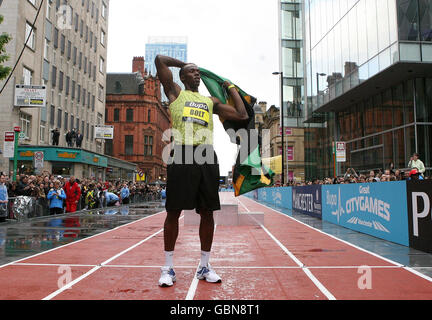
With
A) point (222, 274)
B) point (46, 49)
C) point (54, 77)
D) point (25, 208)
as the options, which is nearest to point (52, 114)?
point (54, 77)

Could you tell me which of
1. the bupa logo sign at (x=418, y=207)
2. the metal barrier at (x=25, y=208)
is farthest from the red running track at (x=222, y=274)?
the metal barrier at (x=25, y=208)

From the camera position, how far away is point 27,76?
27.9m

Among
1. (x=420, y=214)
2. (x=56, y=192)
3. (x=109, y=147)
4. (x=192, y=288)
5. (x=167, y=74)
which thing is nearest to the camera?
(x=192, y=288)

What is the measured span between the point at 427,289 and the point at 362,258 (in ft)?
7.31

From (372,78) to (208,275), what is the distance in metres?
19.6

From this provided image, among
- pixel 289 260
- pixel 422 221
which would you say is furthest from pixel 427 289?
pixel 422 221

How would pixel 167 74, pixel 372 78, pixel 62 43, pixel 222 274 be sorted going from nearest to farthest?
pixel 167 74 → pixel 222 274 → pixel 372 78 → pixel 62 43

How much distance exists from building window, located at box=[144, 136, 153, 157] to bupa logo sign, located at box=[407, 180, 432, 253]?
5942 cm

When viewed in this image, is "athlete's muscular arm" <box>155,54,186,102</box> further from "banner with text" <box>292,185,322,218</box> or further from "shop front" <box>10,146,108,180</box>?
"shop front" <box>10,146,108,180</box>

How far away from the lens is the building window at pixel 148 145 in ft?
214

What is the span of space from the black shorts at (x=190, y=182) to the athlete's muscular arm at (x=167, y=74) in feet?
2.18

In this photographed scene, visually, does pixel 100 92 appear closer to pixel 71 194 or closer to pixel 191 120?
pixel 71 194

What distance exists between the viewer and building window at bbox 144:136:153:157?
65.3 m

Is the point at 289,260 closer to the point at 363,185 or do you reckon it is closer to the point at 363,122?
the point at 363,185
